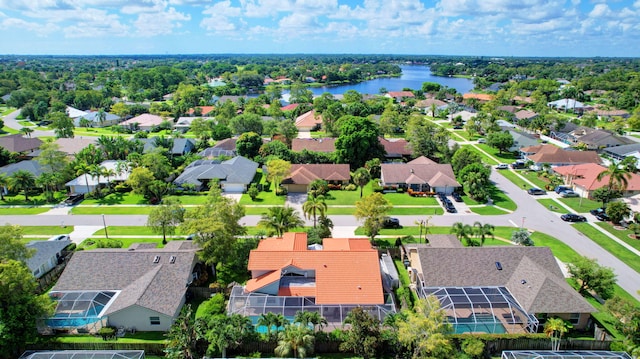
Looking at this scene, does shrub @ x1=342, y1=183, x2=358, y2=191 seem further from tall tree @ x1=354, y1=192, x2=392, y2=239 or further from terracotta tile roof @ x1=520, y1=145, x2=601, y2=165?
terracotta tile roof @ x1=520, y1=145, x2=601, y2=165

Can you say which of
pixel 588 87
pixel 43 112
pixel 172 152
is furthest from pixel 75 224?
pixel 588 87

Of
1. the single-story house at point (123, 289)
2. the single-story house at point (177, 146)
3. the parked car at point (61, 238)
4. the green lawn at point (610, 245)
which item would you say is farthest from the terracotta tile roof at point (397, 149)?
the parked car at point (61, 238)

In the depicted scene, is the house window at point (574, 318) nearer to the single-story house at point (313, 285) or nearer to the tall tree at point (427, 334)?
the tall tree at point (427, 334)

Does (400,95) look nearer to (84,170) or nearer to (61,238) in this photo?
(84,170)

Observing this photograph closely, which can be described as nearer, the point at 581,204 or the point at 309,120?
the point at 581,204

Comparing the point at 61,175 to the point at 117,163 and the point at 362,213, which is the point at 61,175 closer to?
the point at 117,163

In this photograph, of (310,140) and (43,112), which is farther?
(43,112)

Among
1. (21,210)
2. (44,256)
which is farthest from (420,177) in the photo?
(21,210)
